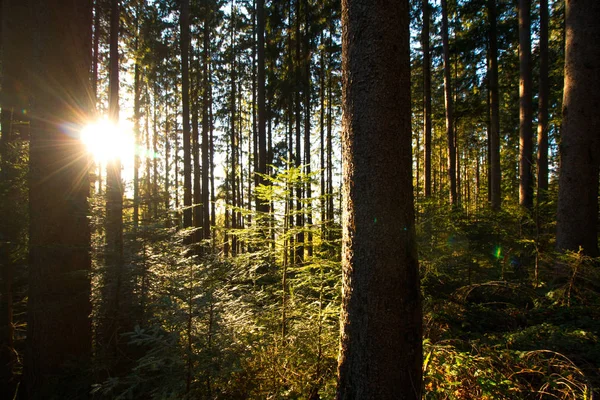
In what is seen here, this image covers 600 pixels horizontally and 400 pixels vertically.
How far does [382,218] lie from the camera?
213cm

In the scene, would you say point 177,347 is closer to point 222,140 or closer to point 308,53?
point 308,53

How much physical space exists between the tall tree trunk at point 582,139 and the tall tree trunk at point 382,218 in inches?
200

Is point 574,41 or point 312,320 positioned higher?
point 574,41

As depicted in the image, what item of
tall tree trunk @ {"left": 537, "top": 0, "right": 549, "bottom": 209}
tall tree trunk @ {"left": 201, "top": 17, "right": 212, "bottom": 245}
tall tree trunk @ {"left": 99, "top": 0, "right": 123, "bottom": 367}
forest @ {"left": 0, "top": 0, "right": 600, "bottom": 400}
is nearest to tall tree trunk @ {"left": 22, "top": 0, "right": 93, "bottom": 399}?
forest @ {"left": 0, "top": 0, "right": 600, "bottom": 400}

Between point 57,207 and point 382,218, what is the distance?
4.75 metres

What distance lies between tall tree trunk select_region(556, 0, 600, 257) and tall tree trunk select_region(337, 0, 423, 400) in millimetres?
5076

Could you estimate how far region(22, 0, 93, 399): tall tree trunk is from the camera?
3.85 meters

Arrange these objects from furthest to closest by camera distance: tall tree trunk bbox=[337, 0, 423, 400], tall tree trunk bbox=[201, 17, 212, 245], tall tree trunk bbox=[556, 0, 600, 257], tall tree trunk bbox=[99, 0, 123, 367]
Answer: tall tree trunk bbox=[201, 17, 212, 245], tall tree trunk bbox=[556, 0, 600, 257], tall tree trunk bbox=[99, 0, 123, 367], tall tree trunk bbox=[337, 0, 423, 400]

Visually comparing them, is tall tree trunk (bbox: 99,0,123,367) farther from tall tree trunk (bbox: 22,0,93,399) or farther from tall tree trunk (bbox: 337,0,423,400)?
tall tree trunk (bbox: 337,0,423,400)

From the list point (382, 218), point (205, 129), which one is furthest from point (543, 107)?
point (205, 129)

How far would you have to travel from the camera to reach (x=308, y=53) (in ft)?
46.7

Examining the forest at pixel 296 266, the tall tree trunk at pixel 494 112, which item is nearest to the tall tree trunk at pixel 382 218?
the forest at pixel 296 266

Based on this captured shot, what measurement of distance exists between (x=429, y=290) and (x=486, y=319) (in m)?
1.12

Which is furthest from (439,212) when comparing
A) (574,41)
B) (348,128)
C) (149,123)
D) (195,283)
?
(149,123)
